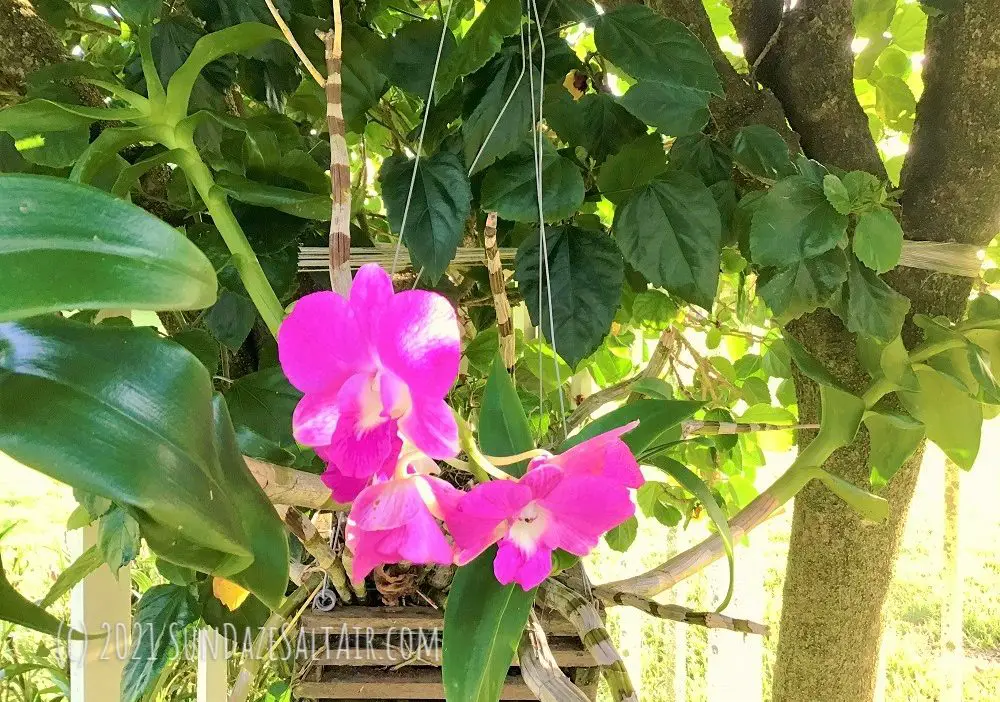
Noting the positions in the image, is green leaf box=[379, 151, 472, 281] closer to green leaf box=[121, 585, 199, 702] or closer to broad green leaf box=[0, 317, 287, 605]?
broad green leaf box=[0, 317, 287, 605]

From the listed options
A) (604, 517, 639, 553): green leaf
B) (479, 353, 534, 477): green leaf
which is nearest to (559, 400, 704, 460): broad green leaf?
(479, 353, 534, 477): green leaf

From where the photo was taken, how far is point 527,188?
413 millimetres

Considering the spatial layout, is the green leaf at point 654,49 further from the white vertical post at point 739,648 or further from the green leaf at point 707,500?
the white vertical post at point 739,648

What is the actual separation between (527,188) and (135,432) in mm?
269

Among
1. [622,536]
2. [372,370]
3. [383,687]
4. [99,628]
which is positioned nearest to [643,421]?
[372,370]

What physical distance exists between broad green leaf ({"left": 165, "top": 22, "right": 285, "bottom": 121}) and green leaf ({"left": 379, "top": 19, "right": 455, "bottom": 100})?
0.10 meters

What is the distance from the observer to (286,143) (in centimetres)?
47

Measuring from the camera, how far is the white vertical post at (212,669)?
0.72 metres

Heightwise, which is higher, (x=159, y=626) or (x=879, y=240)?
(x=879, y=240)

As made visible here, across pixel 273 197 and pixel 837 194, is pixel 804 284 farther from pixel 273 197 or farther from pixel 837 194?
pixel 273 197

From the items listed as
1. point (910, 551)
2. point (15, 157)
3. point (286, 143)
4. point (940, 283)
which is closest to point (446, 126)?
point (286, 143)

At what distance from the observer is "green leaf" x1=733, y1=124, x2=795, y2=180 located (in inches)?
17.7

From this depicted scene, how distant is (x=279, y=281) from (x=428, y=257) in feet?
0.37

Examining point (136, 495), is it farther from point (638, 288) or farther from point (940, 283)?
point (940, 283)
